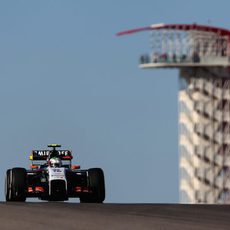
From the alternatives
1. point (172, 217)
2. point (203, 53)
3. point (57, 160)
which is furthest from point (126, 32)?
point (172, 217)

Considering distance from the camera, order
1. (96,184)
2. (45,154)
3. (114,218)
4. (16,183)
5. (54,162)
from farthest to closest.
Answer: (45,154)
(54,162)
(96,184)
(16,183)
(114,218)

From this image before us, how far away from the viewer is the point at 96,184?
41438 mm

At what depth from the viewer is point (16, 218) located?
28.2 meters

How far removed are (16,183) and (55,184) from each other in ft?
5.09

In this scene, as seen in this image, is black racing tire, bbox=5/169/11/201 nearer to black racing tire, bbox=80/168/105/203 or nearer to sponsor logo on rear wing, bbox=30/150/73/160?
black racing tire, bbox=80/168/105/203

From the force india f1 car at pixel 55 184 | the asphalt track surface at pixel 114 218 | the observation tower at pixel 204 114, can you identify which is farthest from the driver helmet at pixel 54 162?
the observation tower at pixel 204 114

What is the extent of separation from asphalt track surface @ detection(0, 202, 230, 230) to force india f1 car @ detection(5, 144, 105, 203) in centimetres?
649

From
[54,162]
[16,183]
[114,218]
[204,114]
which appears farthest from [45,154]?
[204,114]

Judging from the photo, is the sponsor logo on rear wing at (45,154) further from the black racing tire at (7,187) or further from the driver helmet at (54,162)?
the black racing tire at (7,187)

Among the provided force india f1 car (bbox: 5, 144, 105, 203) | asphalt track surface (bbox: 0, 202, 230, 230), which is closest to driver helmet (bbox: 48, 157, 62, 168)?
force india f1 car (bbox: 5, 144, 105, 203)

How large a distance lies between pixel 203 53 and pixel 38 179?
138503mm

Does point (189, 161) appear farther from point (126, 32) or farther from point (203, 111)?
point (126, 32)

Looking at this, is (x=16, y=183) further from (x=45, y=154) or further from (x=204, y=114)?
(x=204, y=114)

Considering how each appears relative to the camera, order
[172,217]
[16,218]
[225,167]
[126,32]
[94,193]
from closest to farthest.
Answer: [16,218]
[172,217]
[94,193]
[126,32]
[225,167]
